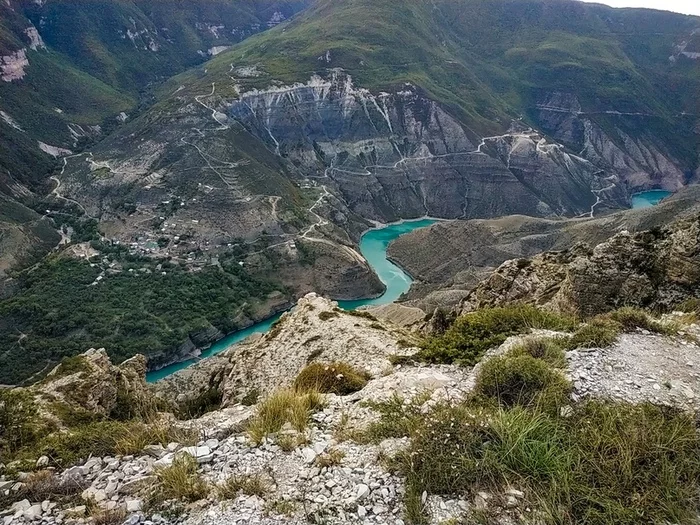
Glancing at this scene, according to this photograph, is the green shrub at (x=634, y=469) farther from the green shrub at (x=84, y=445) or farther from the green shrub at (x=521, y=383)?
the green shrub at (x=84, y=445)

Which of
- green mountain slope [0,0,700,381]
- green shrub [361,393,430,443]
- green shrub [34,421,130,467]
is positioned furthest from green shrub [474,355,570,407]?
green mountain slope [0,0,700,381]

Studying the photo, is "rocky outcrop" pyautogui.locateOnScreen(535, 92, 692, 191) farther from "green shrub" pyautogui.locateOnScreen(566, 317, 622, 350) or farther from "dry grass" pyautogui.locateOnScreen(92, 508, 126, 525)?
"dry grass" pyautogui.locateOnScreen(92, 508, 126, 525)

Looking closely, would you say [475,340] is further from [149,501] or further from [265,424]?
[149,501]

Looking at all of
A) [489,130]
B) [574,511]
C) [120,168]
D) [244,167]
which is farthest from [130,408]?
[489,130]

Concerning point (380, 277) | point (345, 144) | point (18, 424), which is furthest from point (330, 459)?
point (345, 144)

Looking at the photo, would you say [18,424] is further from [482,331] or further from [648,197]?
[648,197]

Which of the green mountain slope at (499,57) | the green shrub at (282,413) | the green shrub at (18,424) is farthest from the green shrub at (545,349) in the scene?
the green mountain slope at (499,57)
